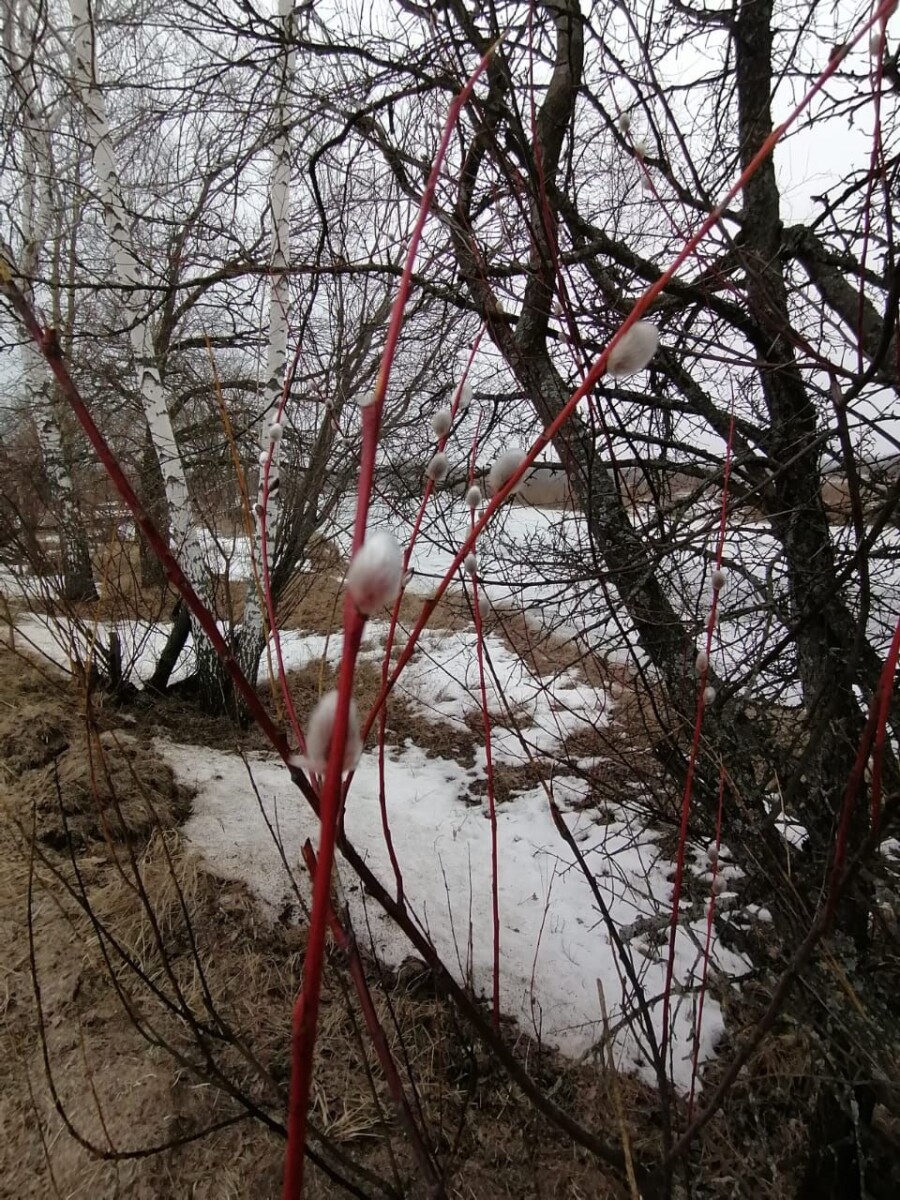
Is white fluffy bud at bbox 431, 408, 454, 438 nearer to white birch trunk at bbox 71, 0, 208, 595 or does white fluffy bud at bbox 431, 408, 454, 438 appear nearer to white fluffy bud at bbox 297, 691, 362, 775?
white fluffy bud at bbox 297, 691, 362, 775

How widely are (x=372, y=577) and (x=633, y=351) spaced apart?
251 mm

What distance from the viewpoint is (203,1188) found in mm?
1240

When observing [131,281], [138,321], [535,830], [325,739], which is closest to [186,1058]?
[325,739]

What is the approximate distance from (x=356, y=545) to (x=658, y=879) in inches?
111

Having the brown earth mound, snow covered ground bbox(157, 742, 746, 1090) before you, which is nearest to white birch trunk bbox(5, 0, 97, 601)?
the brown earth mound

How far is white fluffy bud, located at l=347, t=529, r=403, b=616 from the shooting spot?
0.74ft

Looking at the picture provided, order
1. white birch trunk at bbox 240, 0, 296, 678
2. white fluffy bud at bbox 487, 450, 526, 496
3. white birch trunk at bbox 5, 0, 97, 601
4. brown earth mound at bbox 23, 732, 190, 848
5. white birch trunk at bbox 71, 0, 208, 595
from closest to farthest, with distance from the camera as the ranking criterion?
white fluffy bud at bbox 487, 450, 526, 496
brown earth mound at bbox 23, 732, 190, 848
white birch trunk at bbox 5, 0, 97, 601
white birch trunk at bbox 71, 0, 208, 595
white birch trunk at bbox 240, 0, 296, 678

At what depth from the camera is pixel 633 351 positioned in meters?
0.37

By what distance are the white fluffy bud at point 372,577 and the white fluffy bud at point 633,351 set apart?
21cm

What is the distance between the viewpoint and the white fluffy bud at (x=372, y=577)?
226mm

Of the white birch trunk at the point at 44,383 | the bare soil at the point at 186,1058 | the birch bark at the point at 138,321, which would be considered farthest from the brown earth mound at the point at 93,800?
the birch bark at the point at 138,321

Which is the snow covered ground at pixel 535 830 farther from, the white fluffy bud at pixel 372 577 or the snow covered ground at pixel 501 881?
the white fluffy bud at pixel 372 577

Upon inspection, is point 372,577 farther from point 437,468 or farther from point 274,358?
point 274,358

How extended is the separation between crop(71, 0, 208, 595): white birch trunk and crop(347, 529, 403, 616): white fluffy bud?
3.05 metres
